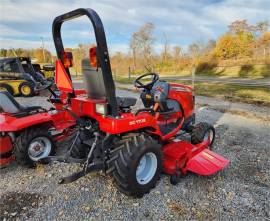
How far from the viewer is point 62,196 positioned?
315 cm

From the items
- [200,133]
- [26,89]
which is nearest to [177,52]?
[26,89]

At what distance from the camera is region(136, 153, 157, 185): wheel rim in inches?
125

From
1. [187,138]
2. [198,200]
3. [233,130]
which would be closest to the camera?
[198,200]

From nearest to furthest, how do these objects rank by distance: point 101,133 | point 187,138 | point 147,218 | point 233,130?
1. point 147,218
2. point 101,133
3. point 187,138
4. point 233,130

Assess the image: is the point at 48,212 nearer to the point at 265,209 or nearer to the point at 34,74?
the point at 265,209

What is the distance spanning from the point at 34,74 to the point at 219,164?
1045cm

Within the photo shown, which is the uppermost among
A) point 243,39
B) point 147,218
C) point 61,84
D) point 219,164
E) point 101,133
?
point 243,39

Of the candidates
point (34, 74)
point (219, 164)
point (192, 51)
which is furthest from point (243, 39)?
point (219, 164)

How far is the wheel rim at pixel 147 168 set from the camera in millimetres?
3170

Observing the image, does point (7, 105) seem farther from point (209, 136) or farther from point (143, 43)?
point (143, 43)

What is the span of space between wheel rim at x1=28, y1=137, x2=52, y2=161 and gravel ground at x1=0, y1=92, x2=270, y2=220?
0.21 metres

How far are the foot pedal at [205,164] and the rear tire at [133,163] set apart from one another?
1.63 feet

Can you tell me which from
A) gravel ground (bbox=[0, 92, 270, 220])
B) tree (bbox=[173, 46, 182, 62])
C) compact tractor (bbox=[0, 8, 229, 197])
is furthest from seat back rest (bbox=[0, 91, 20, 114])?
tree (bbox=[173, 46, 182, 62])

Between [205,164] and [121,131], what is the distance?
1.26m
